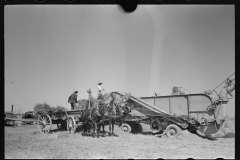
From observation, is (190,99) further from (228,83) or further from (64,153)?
(64,153)

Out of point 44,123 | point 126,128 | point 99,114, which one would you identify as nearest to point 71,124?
point 44,123

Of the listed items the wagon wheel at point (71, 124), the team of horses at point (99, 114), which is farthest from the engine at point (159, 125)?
the wagon wheel at point (71, 124)

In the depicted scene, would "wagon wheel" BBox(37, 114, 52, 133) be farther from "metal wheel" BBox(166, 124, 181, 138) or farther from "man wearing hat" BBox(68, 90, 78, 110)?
"metal wheel" BBox(166, 124, 181, 138)

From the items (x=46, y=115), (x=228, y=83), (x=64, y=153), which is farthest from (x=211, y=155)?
(x=46, y=115)

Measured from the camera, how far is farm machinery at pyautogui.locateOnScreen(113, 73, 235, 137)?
384 inches

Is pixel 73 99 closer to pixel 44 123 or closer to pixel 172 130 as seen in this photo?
pixel 44 123

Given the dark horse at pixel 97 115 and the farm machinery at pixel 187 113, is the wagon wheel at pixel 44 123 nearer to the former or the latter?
the dark horse at pixel 97 115

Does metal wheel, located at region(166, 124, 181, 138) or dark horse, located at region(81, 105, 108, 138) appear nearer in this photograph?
metal wheel, located at region(166, 124, 181, 138)

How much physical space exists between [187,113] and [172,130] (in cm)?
148

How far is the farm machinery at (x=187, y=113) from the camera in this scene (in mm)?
9750

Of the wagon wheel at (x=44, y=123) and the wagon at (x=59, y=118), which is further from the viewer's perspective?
the wagon wheel at (x=44, y=123)

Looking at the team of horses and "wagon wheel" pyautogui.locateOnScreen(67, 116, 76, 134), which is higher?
the team of horses

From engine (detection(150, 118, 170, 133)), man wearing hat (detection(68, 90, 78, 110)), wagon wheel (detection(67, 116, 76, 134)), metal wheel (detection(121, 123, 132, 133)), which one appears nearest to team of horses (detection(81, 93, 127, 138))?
wagon wheel (detection(67, 116, 76, 134))

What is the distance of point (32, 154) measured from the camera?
250 inches
